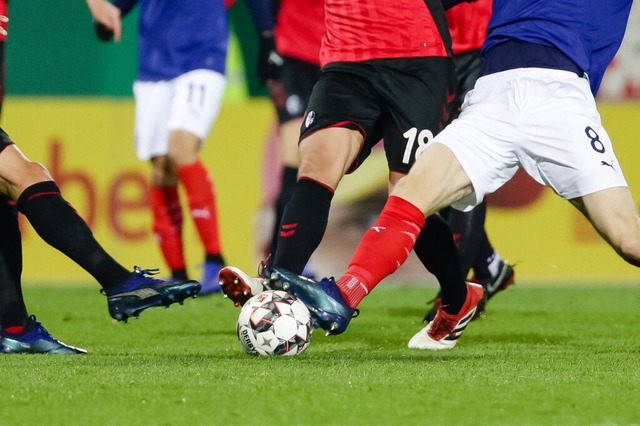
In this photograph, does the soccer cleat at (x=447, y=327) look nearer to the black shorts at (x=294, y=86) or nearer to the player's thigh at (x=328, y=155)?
the player's thigh at (x=328, y=155)

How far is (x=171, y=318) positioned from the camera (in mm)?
7023

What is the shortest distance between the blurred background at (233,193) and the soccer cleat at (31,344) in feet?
15.8

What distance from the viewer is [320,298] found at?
429 centimetres

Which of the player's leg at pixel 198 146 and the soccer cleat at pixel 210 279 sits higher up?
the player's leg at pixel 198 146

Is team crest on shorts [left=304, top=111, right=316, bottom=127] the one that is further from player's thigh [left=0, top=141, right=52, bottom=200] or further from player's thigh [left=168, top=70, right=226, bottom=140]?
player's thigh [left=168, top=70, right=226, bottom=140]

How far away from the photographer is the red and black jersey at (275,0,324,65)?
26.9 ft

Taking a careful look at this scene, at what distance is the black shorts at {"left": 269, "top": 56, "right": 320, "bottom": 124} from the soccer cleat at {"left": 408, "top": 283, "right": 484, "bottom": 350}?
297 centimetres

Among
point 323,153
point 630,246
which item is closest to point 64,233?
point 323,153

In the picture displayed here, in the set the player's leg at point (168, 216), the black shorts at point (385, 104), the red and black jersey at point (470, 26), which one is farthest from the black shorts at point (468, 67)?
the player's leg at point (168, 216)

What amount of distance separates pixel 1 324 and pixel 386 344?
63.8 inches

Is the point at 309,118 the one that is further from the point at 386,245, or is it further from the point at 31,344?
the point at 31,344

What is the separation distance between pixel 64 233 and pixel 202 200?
10.8 ft

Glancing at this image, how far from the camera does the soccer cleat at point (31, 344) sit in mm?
5043

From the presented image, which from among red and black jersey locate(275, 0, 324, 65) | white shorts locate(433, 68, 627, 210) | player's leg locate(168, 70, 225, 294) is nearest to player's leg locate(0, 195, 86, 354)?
white shorts locate(433, 68, 627, 210)
